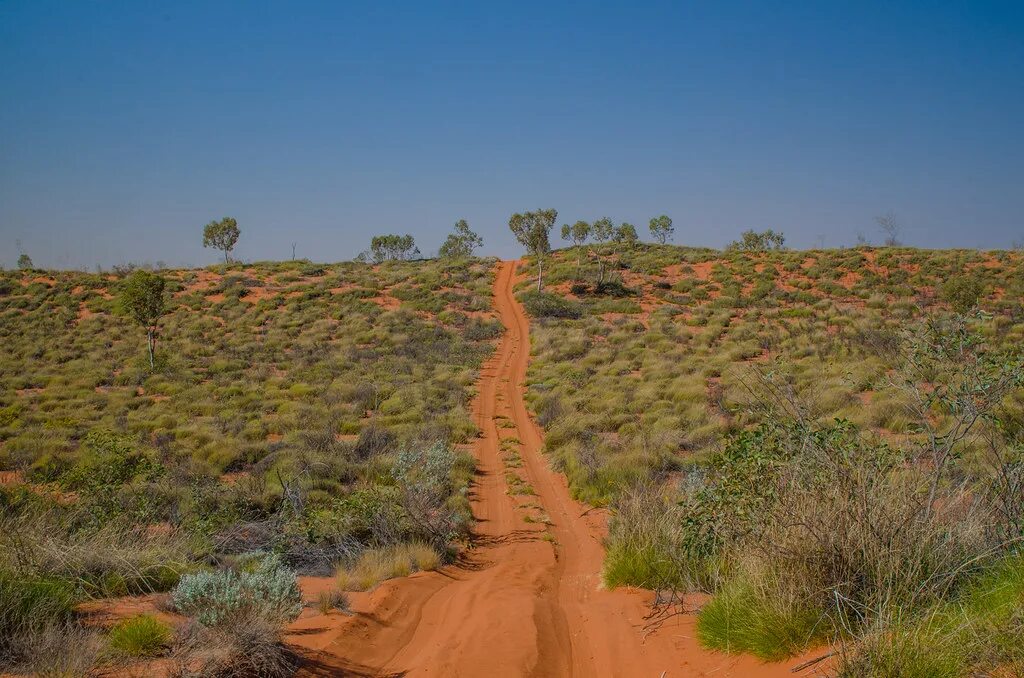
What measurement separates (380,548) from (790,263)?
42.1 m

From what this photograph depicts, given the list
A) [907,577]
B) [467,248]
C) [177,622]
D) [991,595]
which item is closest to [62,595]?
[177,622]

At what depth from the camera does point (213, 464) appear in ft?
41.8

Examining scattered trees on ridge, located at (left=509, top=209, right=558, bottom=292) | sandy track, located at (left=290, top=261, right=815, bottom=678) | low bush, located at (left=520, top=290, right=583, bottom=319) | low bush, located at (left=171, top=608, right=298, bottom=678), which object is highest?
scattered trees on ridge, located at (left=509, top=209, right=558, bottom=292)

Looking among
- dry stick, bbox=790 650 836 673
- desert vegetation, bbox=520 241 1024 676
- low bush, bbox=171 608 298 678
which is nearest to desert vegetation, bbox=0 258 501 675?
low bush, bbox=171 608 298 678

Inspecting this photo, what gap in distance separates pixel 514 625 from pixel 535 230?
38309 millimetres

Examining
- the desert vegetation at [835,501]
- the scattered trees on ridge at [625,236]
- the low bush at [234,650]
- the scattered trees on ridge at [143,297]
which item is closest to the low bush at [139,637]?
the low bush at [234,650]

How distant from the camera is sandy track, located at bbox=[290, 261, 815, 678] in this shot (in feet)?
16.4

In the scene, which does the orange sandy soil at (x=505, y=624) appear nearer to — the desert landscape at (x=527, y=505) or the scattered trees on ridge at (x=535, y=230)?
the desert landscape at (x=527, y=505)

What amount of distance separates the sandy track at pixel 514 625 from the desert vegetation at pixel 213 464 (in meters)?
0.48

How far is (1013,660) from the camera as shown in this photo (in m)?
3.03

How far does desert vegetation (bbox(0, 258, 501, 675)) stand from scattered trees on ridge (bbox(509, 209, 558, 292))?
26.4ft

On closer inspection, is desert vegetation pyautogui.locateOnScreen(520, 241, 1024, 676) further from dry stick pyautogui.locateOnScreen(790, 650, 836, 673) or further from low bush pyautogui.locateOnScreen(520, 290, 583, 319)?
low bush pyautogui.locateOnScreen(520, 290, 583, 319)

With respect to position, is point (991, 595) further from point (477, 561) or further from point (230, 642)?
point (477, 561)

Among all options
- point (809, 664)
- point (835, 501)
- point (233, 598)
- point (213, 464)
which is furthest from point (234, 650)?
point (213, 464)
